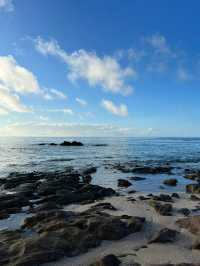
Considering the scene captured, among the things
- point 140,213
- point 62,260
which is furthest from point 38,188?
point 62,260

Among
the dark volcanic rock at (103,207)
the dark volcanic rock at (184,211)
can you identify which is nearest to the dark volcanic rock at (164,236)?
the dark volcanic rock at (184,211)

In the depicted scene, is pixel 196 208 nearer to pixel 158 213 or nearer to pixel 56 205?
pixel 158 213

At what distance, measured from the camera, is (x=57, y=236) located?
863 centimetres

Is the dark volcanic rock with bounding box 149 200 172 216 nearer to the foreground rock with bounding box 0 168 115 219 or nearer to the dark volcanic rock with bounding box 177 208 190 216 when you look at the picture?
the dark volcanic rock with bounding box 177 208 190 216

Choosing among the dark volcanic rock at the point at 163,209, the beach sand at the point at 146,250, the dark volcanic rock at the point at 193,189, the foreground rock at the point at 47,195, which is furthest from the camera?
the dark volcanic rock at the point at 193,189

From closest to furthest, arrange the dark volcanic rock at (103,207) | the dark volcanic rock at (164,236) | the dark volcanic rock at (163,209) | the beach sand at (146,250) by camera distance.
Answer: the beach sand at (146,250)
the dark volcanic rock at (164,236)
the dark volcanic rock at (163,209)
the dark volcanic rock at (103,207)

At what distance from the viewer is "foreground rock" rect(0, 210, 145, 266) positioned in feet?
24.9

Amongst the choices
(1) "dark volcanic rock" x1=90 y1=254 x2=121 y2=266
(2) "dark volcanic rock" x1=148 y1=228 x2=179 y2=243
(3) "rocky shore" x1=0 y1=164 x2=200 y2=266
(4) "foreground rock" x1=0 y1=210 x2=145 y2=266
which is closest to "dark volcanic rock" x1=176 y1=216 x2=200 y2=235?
(3) "rocky shore" x1=0 y1=164 x2=200 y2=266

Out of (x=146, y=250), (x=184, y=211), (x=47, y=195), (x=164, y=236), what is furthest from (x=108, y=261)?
(x=47, y=195)

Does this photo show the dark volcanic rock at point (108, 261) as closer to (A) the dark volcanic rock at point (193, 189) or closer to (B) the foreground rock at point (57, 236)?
(B) the foreground rock at point (57, 236)

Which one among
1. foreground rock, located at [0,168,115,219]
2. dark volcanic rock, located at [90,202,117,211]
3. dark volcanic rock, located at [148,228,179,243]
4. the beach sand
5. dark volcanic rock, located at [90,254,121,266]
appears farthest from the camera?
foreground rock, located at [0,168,115,219]

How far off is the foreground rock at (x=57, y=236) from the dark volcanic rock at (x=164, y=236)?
96 centimetres

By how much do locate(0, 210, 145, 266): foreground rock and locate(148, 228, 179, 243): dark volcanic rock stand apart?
3.15 ft

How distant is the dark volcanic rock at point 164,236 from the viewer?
870 cm
